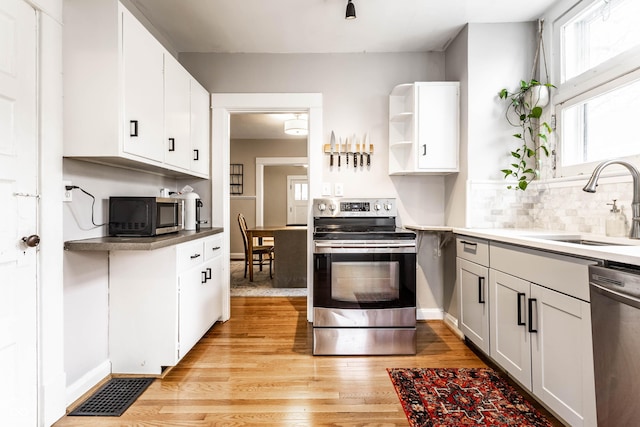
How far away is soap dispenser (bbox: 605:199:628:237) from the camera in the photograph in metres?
1.83

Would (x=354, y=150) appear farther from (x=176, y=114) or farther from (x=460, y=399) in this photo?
(x=460, y=399)

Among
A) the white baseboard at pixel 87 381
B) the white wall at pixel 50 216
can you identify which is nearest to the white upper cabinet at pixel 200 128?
the white wall at pixel 50 216

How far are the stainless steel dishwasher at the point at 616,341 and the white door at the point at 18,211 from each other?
7.53 feet

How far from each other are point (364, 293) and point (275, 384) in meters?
0.85

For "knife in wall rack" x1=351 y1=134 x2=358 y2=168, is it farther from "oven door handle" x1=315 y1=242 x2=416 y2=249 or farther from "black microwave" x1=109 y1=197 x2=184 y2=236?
"black microwave" x1=109 y1=197 x2=184 y2=236

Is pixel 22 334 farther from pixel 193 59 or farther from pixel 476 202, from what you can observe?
pixel 476 202

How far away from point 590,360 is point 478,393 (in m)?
0.73

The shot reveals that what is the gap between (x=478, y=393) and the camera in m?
1.93

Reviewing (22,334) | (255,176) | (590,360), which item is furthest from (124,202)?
(255,176)

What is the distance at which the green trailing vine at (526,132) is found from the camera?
8.54 ft

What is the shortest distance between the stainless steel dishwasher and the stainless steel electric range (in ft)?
4.08

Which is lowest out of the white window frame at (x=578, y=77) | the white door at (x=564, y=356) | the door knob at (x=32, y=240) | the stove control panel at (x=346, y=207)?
the white door at (x=564, y=356)

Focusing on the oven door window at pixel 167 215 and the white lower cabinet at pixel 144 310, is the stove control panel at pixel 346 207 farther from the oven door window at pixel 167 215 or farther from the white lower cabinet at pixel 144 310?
the white lower cabinet at pixel 144 310

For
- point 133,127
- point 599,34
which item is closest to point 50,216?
point 133,127
